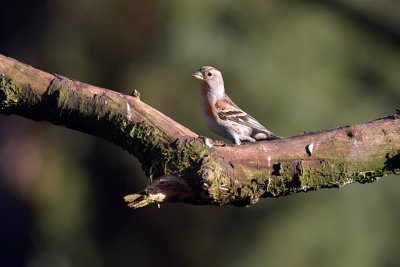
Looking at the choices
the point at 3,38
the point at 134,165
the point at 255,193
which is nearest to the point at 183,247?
the point at 134,165

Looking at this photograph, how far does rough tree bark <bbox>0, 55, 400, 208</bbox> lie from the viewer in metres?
4.29

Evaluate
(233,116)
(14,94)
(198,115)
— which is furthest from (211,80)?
(14,94)

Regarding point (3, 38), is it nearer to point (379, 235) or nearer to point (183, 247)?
point (183, 247)

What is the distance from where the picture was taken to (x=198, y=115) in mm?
9094

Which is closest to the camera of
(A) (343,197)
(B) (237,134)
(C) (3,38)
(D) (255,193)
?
(D) (255,193)

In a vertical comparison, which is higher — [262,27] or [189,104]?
[262,27]

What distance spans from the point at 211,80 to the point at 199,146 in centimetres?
291

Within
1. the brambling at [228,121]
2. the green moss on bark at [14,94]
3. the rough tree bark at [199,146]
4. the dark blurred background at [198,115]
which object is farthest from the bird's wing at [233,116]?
the green moss on bark at [14,94]

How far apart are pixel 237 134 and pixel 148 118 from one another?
225cm

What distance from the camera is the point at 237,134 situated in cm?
657

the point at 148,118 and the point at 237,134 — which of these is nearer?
the point at 148,118

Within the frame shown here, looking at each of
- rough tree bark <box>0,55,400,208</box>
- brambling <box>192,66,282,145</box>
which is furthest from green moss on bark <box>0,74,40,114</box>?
brambling <box>192,66,282,145</box>

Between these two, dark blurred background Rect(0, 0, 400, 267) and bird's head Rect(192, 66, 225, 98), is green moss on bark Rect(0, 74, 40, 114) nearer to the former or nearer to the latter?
bird's head Rect(192, 66, 225, 98)

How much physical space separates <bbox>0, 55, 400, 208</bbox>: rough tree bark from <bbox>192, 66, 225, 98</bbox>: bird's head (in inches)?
101
